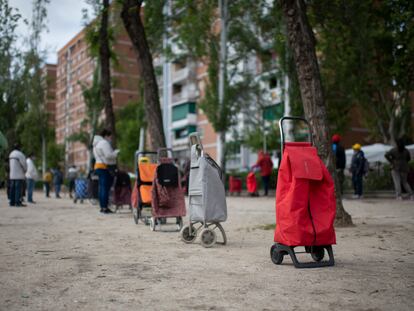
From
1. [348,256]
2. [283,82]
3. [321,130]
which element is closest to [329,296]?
[348,256]

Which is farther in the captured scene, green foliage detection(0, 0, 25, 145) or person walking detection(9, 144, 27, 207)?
green foliage detection(0, 0, 25, 145)

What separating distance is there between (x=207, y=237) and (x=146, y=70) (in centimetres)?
693

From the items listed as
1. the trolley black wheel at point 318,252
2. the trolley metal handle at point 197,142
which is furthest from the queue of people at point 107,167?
the trolley black wheel at point 318,252

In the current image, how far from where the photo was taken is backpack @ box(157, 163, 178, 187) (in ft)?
28.6

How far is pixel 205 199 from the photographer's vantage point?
683 cm

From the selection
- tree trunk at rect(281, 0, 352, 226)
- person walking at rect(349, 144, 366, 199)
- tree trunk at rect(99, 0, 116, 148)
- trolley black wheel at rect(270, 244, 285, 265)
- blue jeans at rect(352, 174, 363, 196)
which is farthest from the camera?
tree trunk at rect(99, 0, 116, 148)

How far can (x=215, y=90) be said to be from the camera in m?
29.6

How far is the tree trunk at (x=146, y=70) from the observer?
1238cm

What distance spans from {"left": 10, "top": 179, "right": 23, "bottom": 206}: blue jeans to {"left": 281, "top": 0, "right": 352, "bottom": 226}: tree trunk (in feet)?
31.3

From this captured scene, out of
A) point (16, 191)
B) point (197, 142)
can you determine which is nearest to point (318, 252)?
point (197, 142)

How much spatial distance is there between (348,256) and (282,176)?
1382 millimetres

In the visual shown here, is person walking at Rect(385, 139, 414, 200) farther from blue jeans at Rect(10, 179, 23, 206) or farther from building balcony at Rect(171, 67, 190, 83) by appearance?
building balcony at Rect(171, 67, 190, 83)

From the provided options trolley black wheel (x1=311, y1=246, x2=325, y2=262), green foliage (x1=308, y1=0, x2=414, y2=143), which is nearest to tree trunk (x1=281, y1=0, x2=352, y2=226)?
trolley black wheel (x1=311, y1=246, x2=325, y2=262)

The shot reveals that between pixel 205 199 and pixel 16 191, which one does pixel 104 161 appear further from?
pixel 205 199
